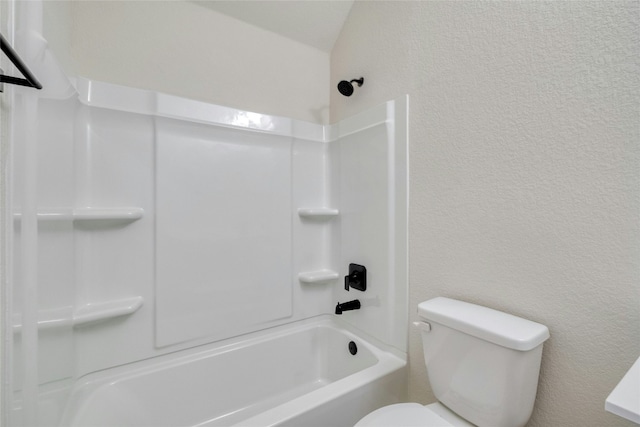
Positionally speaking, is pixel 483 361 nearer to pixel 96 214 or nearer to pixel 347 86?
pixel 347 86

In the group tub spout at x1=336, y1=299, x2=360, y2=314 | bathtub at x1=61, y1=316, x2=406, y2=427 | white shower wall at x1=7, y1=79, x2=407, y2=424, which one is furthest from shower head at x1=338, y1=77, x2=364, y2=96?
bathtub at x1=61, y1=316, x2=406, y2=427

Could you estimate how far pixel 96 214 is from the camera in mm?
1109

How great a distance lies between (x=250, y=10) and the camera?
1557 millimetres

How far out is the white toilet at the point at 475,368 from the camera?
31.0 inches

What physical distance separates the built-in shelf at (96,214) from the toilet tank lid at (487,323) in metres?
1.29

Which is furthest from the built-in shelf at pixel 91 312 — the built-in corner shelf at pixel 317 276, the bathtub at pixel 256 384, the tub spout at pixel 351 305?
the tub spout at pixel 351 305

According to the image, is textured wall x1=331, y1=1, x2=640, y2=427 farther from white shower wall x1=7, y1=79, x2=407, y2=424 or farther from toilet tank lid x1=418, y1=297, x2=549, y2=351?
white shower wall x1=7, y1=79, x2=407, y2=424

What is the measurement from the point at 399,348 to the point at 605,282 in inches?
32.9

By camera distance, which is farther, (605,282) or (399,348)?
(399,348)

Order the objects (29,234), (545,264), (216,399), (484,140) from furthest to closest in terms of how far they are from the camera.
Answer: (216,399) < (484,140) < (545,264) < (29,234)

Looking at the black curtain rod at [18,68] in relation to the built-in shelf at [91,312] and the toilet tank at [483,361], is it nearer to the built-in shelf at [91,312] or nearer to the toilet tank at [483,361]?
the built-in shelf at [91,312]

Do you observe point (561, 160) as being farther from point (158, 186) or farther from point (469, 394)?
point (158, 186)

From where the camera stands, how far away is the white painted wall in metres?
1.25

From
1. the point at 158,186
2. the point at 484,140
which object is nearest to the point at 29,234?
the point at 158,186
